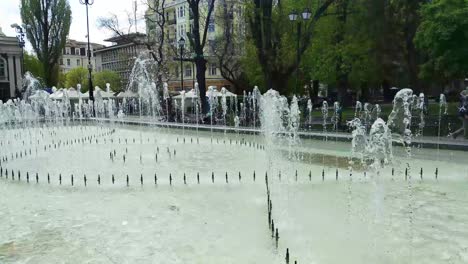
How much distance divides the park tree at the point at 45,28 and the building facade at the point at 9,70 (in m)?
13.7

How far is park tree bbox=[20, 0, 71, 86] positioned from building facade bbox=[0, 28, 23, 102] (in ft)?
44.8

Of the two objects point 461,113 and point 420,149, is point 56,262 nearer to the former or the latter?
point 420,149

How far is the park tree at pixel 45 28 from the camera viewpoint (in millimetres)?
44719

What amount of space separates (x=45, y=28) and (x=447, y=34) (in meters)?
38.2

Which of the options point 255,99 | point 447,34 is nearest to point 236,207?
point 447,34

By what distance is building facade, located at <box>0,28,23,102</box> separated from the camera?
57125 millimetres

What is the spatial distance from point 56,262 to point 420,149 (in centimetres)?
1229

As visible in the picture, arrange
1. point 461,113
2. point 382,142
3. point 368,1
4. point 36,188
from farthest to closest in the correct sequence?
point 368,1 → point 461,113 → point 382,142 → point 36,188

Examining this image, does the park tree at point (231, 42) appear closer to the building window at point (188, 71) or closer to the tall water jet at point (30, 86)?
the building window at point (188, 71)

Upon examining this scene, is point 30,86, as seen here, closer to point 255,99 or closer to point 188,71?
point 188,71

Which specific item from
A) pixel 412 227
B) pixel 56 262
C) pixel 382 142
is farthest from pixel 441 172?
pixel 56 262

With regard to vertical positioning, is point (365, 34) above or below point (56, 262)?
above

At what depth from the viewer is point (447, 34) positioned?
61.9ft

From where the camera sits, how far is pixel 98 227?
22.7 feet
